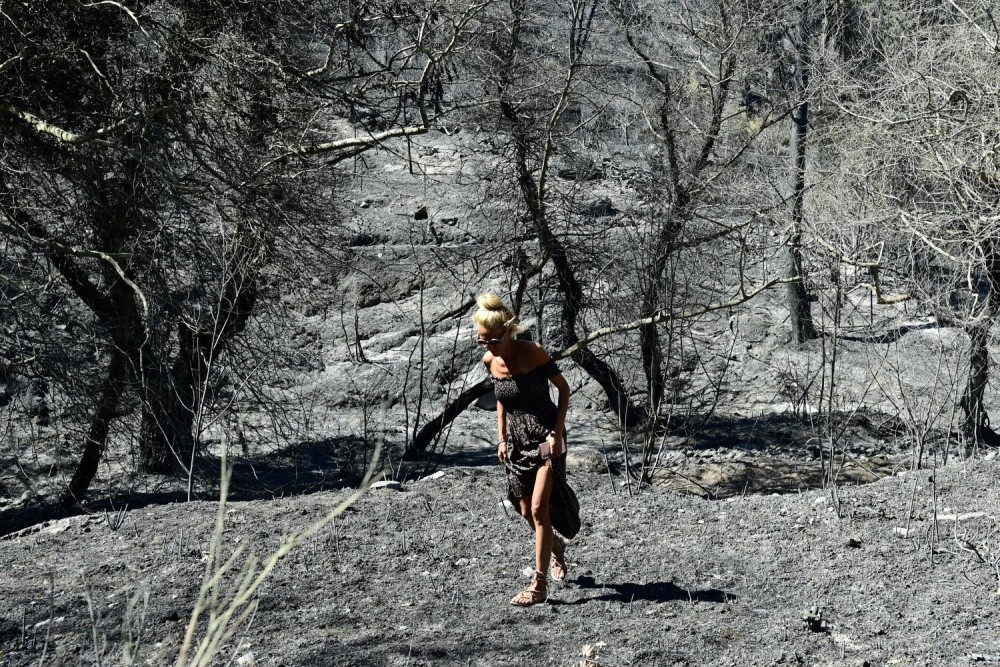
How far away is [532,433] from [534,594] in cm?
72

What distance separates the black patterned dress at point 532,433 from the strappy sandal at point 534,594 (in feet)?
0.91

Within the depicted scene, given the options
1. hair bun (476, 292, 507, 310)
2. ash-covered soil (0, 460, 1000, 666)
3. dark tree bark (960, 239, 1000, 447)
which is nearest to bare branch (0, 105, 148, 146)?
ash-covered soil (0, 460, 1000, 666)

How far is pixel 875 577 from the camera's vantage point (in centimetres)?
486

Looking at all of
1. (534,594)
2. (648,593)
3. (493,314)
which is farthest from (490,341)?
(648,593)

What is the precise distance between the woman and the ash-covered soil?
31cm

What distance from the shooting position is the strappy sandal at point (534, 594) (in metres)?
4.54

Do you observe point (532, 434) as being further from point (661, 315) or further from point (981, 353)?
point (981, 353)

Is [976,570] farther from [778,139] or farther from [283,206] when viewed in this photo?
[778,139]

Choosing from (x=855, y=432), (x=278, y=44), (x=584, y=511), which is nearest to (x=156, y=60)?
(x=278, y=44)

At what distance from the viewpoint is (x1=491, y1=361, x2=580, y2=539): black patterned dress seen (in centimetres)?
466

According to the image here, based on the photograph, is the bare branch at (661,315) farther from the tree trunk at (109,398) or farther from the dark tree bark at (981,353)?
the tree trunk at (109,398)

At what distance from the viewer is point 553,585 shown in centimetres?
489

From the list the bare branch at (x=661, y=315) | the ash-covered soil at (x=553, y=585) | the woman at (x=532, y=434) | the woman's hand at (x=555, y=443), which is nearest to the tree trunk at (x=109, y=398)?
the ash-covered soil at (x=553, y=585)

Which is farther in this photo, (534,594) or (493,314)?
(534,594)
